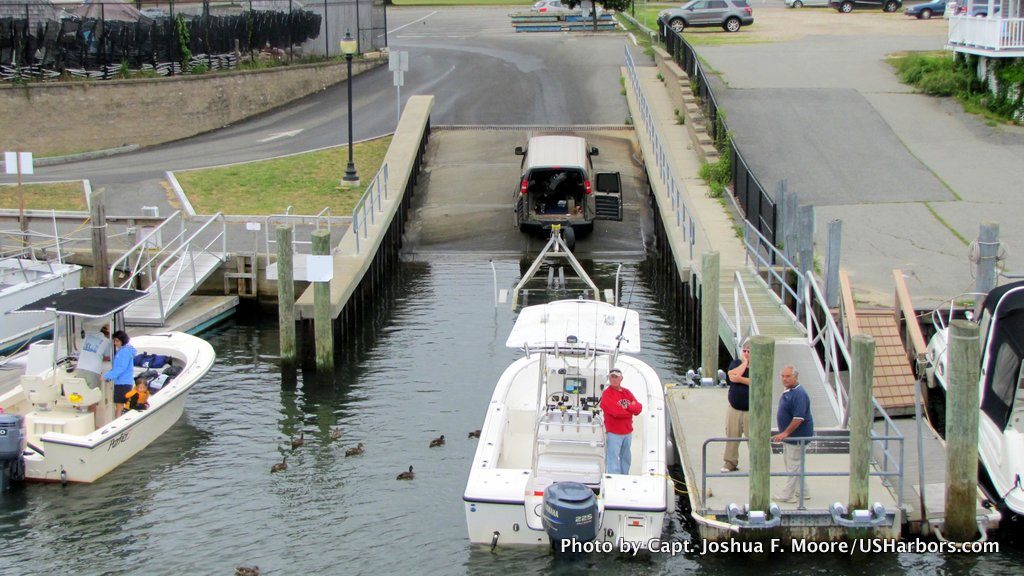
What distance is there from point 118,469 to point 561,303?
22.9ft

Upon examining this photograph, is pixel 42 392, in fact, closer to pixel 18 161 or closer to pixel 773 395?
pixel 18 161

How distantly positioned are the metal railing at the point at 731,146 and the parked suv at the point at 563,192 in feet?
9.95

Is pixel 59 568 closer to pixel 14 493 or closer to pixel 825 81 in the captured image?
Answer: pixel 14 493

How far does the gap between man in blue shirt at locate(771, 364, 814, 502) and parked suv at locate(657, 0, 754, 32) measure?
39.5 m

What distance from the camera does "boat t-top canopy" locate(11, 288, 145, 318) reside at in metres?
18.9

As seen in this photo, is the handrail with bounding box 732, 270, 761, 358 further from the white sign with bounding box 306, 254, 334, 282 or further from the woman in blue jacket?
the woman in blue jacket

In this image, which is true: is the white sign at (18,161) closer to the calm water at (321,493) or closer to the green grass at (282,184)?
the green grass at (282,184)

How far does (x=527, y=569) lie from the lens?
14.9m

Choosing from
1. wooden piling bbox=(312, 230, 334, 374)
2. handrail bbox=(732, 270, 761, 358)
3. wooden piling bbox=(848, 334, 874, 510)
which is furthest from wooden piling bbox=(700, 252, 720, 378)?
wooden piling bbox=(312, 230, 334, 374)

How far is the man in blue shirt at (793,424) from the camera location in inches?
596

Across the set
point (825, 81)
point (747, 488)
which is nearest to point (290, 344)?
point (747, 488)

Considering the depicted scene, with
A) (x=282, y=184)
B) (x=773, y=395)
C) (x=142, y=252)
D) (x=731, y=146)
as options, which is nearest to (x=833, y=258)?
(x=773, y=395)

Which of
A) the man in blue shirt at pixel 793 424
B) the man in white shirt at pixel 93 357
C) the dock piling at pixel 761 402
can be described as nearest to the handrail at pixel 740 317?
the man in blue shirt at pixel 793 424

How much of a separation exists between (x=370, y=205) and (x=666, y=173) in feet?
25.4
